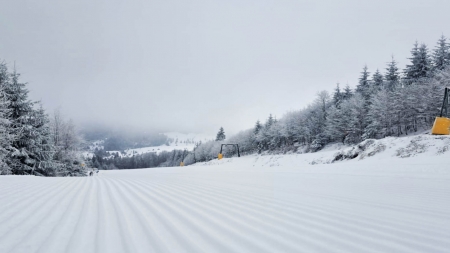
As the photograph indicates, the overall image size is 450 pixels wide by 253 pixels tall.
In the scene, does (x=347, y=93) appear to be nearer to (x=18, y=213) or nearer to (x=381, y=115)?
(x=381, y=115)

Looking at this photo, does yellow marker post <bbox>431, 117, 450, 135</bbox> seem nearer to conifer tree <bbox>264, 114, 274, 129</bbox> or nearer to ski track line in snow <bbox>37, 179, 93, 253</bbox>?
ski track line in snow <bbox>37, 179, 93, 253</bbox>

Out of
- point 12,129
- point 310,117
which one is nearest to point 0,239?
point 12,129

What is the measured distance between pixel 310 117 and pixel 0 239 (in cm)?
4168

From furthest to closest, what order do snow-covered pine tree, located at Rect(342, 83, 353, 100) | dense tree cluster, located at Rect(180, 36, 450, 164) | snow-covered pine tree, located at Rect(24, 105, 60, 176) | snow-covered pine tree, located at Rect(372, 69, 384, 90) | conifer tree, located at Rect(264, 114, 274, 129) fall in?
conifer tree, located at Rect(264, 114, 274, 129)
snow-covered pine tree, located at Rect(342, 83, 353, 100)
snow-covered pine tree, located at Rect(372, 69, 384, 90)
dense tree cluster, located at Rect(180, 36, 450, 164)
snow-covered pine tree, located at Rect(24, 105, 60, 176)

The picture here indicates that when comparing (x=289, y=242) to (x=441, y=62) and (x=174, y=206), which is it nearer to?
(x=174, y=206)

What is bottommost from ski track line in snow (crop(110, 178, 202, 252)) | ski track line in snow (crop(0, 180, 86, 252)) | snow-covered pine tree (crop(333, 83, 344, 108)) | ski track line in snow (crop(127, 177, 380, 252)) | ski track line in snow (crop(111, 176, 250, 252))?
ski track line in snow (crop(127, 177, 380, 252))

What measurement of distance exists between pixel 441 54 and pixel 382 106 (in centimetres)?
985

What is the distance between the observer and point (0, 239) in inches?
65.2

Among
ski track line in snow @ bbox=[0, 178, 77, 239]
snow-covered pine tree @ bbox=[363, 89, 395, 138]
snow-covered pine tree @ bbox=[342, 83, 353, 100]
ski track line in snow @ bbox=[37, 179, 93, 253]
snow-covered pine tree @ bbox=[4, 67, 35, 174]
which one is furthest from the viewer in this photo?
snow-covered pine tree @ bbox=[342, 83, 353, 100]

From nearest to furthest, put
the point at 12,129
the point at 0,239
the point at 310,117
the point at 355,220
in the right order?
1. the point at 0,239
2. the point at 355,220
3. the point at 12,129
4. the point at 310,117

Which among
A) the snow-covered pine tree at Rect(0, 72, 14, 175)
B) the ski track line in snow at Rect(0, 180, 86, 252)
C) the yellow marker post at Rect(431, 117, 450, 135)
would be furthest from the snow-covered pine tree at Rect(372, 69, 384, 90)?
the snow-covered pine tree at Rect(0, 72, 14, 175)

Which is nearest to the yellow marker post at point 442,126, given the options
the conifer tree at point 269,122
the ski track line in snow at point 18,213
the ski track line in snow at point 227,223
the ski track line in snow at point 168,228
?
the ski track line in snow at point 227,223

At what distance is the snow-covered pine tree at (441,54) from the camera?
1012 inches

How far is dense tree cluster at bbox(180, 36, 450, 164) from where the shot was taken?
2297cm
